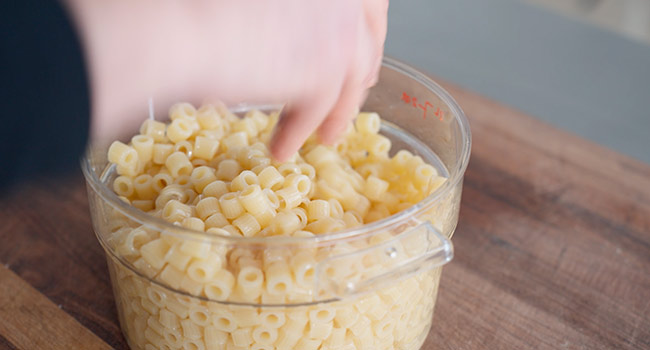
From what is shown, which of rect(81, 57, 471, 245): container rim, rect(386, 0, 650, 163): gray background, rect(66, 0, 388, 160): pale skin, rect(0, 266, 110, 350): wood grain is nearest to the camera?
rect(66, 0, 388, 160): pale skin

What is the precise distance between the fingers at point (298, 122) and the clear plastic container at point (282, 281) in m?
0.10

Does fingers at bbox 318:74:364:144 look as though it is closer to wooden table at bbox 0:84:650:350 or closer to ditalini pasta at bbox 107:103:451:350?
ditalini pasta at bbox 107:103:451:350

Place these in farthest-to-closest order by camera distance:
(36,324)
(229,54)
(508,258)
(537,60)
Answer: (537,60) → (508,258) → (36,324) → (229,54)

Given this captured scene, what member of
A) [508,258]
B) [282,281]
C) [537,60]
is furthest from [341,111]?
[537,60]

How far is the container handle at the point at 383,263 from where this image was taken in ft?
1.91

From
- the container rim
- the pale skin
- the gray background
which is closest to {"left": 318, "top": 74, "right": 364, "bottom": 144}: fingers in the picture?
the pale skin

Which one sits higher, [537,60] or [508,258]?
[508,258]

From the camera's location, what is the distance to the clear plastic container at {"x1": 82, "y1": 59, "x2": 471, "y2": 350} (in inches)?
22.8

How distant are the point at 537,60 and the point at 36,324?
1348 mm

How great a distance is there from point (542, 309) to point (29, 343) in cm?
57

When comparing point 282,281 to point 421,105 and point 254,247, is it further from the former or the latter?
point 421,105

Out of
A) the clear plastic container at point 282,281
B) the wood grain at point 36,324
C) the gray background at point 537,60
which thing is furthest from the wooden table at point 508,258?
the gray background at point 537,60

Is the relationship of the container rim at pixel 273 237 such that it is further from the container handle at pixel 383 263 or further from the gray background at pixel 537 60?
the gray background at pixel 537 60

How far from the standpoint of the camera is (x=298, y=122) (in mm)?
598
